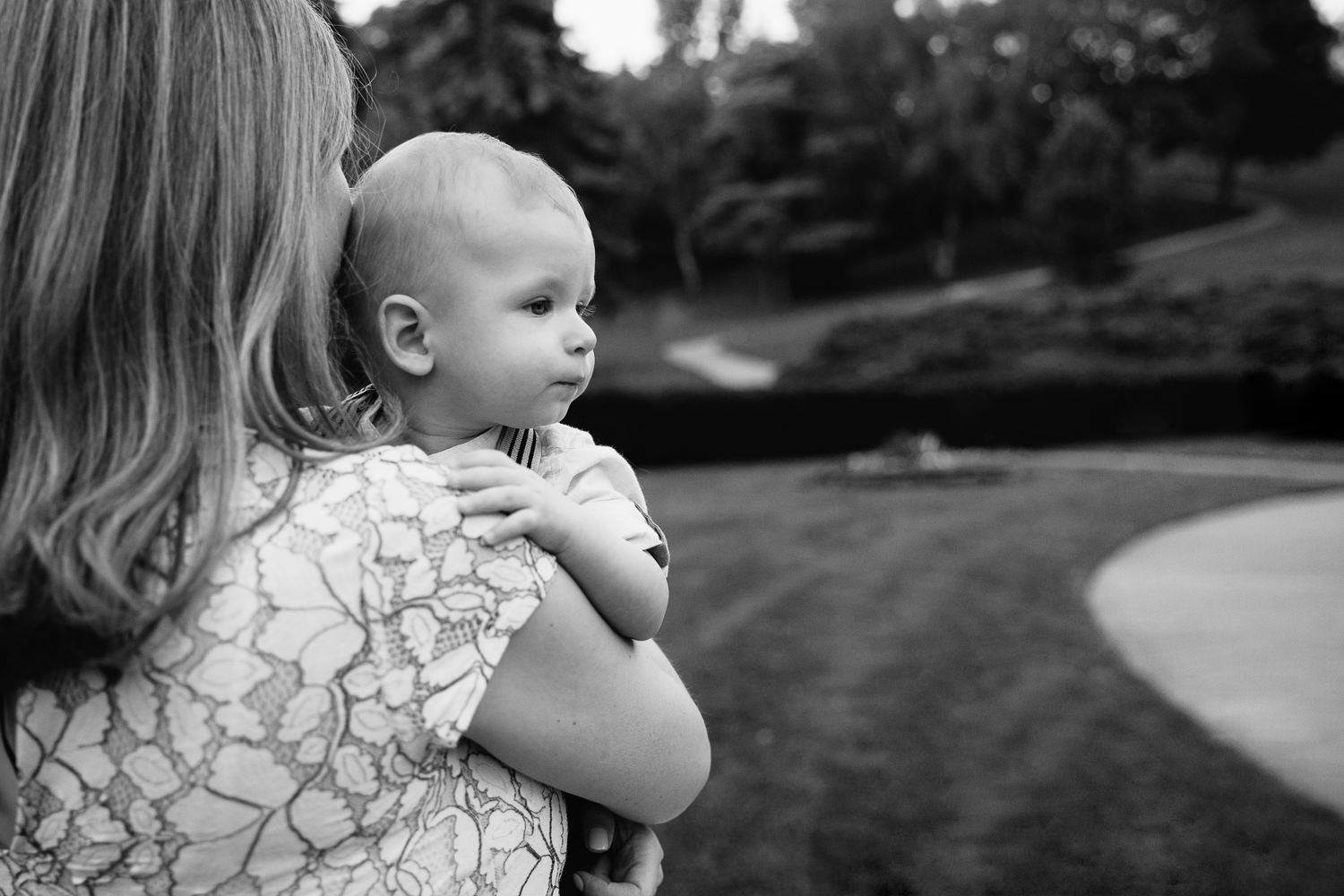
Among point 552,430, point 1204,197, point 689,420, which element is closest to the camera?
point 552,430

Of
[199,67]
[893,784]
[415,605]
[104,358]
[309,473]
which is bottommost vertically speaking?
[893,784]

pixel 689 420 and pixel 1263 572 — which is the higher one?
pixel 1263 572

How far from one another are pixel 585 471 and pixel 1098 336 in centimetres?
2574

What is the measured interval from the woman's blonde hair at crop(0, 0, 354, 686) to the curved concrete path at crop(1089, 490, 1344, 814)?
508cm

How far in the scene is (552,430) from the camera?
1.61 metres

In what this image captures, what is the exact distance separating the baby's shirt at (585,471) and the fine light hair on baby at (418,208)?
0.21 meters

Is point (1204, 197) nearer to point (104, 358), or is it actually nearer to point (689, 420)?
point (689, 420)

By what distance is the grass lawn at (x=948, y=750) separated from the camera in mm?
4527

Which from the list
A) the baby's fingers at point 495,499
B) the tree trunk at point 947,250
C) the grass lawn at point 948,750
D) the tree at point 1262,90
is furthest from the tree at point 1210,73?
the baby's fingers at point 495,499

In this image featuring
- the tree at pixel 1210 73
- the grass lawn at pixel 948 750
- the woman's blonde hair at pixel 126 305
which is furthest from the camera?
the tree at pixel 1210 73

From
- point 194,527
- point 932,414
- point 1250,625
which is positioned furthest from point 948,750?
point 932,414

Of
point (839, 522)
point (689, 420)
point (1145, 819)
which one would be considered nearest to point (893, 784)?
point (1145, 819)

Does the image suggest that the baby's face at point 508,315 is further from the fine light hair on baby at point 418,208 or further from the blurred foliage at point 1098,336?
the blurred foliage at point 1098,336

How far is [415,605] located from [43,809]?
0.38 meters
